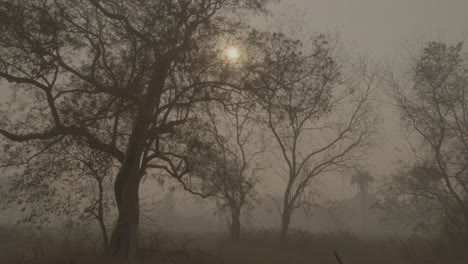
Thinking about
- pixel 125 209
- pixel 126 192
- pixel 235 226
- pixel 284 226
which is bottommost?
pixel 125 209

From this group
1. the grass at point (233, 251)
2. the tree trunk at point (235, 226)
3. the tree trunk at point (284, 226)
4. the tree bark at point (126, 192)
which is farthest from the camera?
the tree trunk at point (235, 226)

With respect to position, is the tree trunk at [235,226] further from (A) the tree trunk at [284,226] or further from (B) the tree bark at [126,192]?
(B) the tree bark at [126,192]

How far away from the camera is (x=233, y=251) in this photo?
2236 centimetres

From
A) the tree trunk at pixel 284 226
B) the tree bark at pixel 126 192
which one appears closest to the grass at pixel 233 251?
the tree trunk at pixel 284 226

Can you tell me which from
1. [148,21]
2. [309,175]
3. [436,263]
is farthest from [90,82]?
[436,263]

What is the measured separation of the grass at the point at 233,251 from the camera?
49.9 ft

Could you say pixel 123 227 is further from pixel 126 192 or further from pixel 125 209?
pixel 126 192

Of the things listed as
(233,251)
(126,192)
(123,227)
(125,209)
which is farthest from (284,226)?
(126,192)

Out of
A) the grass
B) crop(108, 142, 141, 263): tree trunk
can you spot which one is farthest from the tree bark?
the grass

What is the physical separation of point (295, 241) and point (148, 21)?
18850 millimetres

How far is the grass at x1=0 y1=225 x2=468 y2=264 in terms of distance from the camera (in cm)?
1521

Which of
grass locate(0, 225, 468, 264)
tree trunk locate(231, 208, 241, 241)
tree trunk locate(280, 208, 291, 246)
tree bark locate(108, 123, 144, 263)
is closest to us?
tree bark locate(108, 123, 144, 263)

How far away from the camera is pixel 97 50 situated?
14.5 metres

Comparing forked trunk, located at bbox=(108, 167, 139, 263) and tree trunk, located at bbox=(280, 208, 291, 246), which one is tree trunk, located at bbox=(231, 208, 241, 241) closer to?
tree trunk, located at bbox=(280, 208, 291, 246)
